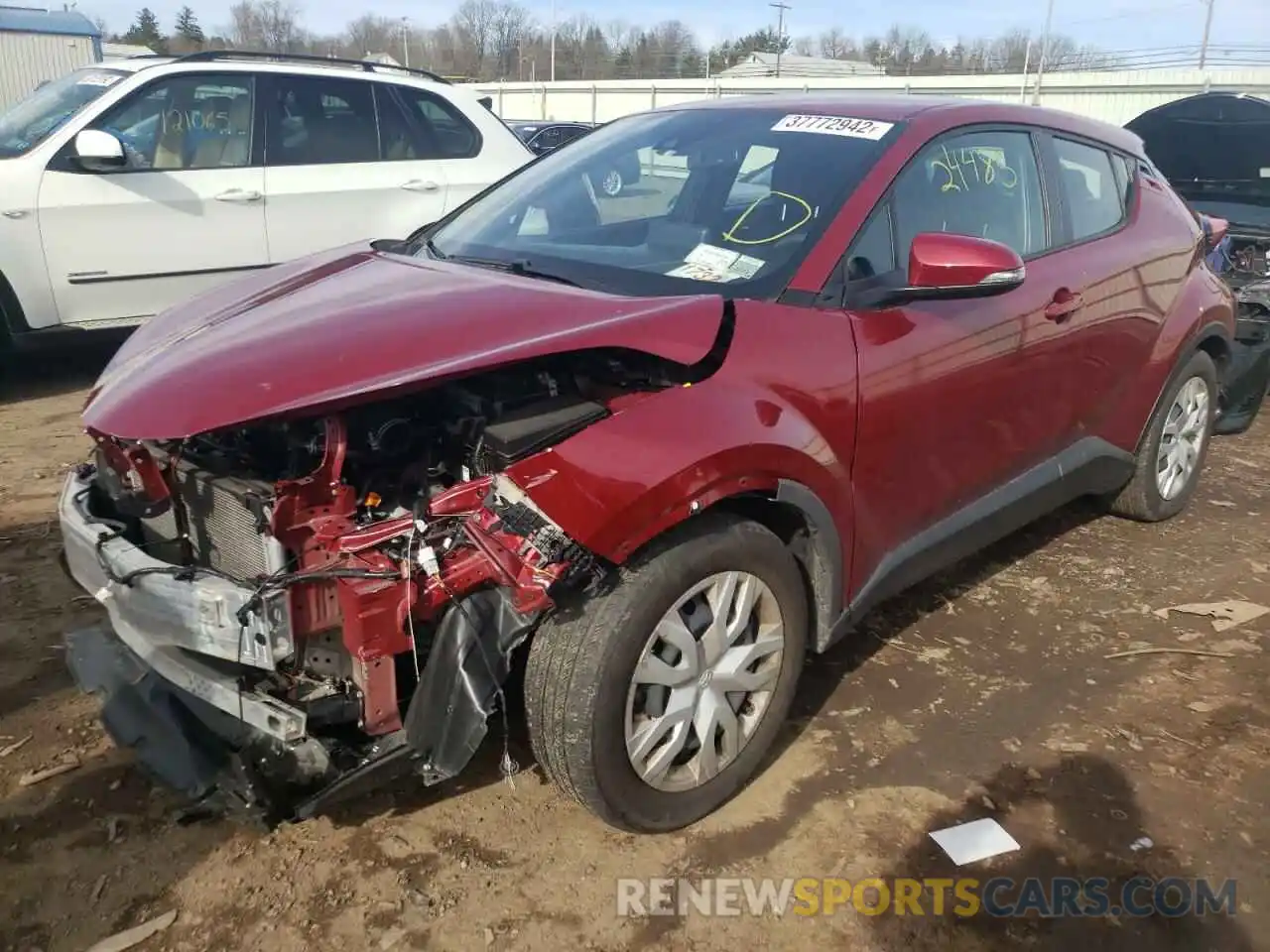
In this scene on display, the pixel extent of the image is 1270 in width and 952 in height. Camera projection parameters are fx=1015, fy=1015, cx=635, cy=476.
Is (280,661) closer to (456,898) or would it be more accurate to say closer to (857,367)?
(456,898)

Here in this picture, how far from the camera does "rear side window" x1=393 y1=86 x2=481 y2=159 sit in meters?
6.74

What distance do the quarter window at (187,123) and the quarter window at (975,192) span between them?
179 inches

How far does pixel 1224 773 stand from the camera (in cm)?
294

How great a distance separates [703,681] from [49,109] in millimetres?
5650

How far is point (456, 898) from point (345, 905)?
25 centimetres

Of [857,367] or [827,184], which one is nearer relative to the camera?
[857,367]

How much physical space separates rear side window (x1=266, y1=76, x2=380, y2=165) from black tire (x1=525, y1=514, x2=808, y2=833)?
4943mm

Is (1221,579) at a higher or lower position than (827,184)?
lower

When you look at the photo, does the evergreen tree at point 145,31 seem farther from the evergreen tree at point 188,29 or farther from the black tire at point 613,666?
the black tire at point 613,666

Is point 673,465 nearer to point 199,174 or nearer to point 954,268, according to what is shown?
point 954,268

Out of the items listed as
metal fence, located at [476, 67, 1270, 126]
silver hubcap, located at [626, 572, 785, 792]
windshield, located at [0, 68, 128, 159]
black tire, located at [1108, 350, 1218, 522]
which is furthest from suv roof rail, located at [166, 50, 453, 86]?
metal fence, located at [476, 67, 1270, 126]

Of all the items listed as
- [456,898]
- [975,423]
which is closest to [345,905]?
[456,898]

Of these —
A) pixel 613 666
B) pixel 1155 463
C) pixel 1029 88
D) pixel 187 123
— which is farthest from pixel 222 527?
pixel 1029 88

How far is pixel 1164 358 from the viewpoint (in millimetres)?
4195
